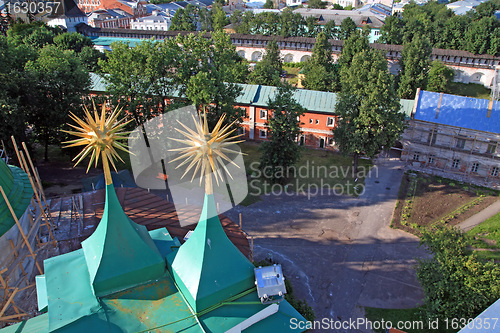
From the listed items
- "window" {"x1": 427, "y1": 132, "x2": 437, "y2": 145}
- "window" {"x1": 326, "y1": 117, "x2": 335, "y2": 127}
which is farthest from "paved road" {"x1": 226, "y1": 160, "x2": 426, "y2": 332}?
"window" {"x1": 326, "y1": 117, "x2": 335, "y2": 127}

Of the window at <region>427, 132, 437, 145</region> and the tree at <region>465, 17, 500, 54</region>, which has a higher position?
the tree at <region>465, 17, 500, 54</region>

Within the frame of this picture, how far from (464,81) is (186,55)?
182ft

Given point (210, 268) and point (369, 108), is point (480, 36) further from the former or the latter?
point (210, 268)

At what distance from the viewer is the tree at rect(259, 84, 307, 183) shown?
32.2 m

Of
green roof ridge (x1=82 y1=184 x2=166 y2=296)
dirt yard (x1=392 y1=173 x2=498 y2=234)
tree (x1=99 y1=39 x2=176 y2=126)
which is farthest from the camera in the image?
tree (x1=99 y1=39 x2=176 y2=126)

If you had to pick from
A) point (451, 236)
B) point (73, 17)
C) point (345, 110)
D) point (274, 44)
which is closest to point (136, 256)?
point (451, 236)

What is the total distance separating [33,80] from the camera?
30.8 m

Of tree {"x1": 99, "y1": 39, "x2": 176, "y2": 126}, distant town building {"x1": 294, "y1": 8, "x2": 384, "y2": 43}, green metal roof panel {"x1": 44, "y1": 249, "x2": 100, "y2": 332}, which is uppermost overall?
distant town building {"x1": 294, "y1": 8, "x2": 384, "y2": 43}

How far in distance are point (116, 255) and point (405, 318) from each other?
16.3 meters

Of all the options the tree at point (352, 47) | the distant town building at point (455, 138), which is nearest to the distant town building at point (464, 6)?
the tree at point (352, 47)

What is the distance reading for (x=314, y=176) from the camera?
36344mm

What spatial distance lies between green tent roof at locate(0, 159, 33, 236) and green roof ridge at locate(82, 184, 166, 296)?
3683 millimetres

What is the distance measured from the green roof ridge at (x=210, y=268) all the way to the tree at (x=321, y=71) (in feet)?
133

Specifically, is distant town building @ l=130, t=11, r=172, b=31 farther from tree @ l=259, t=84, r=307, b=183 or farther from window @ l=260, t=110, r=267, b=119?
tree @ l=259, t=84, r=307, b=183
